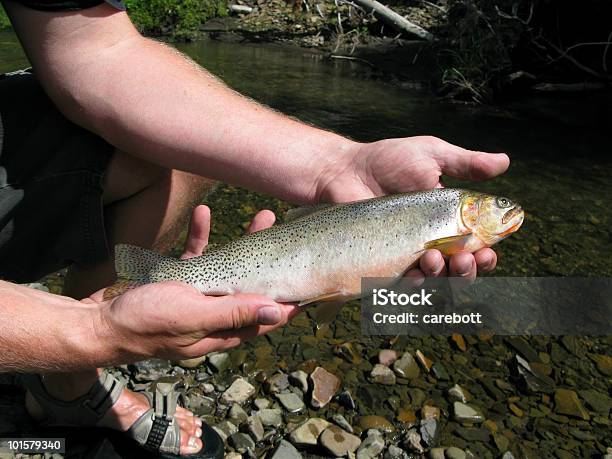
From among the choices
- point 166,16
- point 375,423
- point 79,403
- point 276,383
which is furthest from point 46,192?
point 166,16

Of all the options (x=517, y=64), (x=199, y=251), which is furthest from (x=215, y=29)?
(x=199, y=251)

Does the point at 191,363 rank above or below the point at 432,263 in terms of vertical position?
below

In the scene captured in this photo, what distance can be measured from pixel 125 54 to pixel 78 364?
1522 millimetres

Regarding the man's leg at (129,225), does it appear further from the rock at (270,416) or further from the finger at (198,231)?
the rock at (270,416)

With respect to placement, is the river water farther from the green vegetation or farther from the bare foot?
the green vegetation

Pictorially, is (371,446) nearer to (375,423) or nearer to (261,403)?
(375,423)

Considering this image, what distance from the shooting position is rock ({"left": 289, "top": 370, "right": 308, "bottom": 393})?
3895 mm

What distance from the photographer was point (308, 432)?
138 inches

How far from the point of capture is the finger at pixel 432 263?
2.61 meters

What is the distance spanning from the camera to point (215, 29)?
1853 centimetres

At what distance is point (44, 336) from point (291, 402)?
6.26 feet

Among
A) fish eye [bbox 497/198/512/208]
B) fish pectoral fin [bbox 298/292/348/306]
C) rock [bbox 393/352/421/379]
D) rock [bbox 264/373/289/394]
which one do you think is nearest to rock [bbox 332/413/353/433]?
rock [bbox 264/373/289/394]

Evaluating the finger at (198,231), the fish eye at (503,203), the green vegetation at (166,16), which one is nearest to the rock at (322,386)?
the finger at (198,231)

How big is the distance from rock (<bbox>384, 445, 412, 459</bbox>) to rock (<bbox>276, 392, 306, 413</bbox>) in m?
0.61
